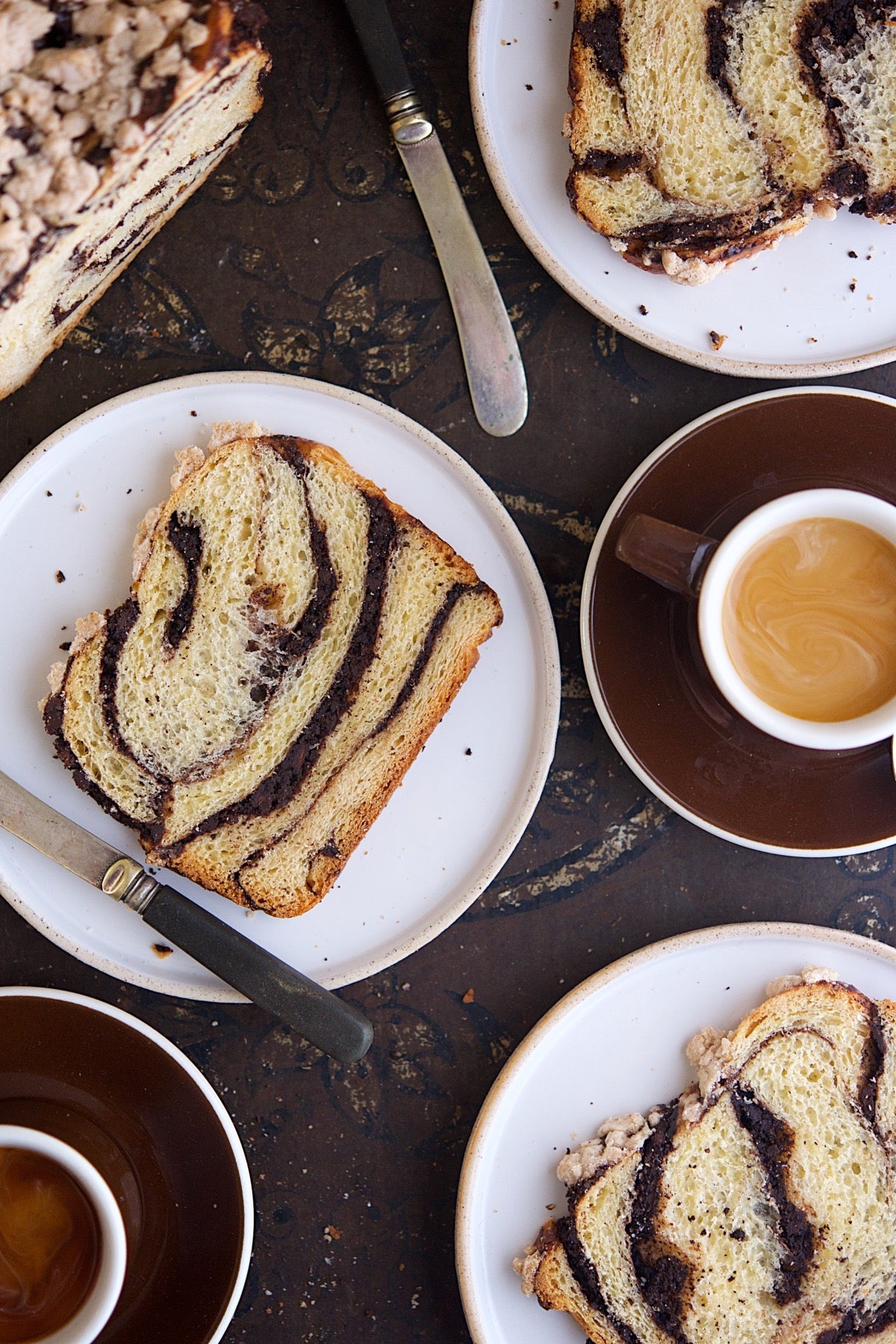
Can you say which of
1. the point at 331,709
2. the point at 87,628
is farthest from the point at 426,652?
the point at 87,628

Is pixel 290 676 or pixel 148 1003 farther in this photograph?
pixel 148 1003

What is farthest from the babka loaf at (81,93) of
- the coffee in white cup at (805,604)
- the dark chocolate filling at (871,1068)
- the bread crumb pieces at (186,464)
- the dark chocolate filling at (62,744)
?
the dark chocolate filling at (871,1068)

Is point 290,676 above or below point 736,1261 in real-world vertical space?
above

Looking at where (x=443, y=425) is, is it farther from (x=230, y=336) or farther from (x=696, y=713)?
(x=696, y=713)

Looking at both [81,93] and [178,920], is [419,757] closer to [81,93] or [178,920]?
[178,920]

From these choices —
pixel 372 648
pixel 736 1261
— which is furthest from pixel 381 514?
pixel 736 1261

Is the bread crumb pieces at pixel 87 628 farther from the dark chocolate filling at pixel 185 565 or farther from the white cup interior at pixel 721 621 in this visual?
the white cup interior at pixel 721 621
